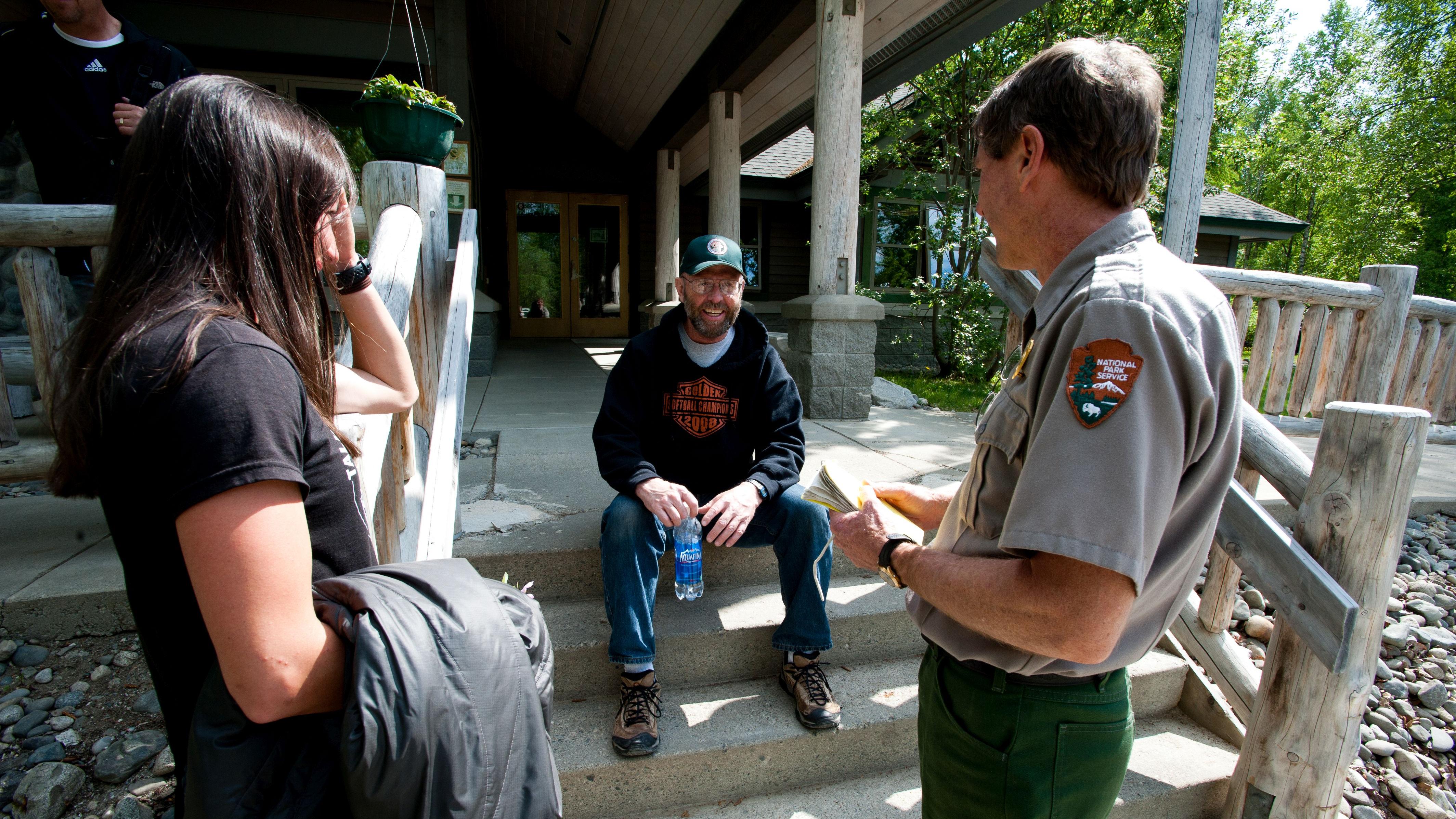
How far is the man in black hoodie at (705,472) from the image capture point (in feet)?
7.36

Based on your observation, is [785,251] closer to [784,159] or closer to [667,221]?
[784,159]

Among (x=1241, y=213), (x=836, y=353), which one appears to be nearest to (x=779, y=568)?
(x=836, y=353)

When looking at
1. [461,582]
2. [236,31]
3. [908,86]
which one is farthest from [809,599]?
[908,86]

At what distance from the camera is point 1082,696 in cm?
119

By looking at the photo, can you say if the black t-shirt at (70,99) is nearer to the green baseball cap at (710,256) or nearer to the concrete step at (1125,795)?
the green baseball cap at (710,256)

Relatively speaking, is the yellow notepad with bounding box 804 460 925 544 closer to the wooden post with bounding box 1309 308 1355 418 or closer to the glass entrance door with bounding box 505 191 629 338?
the wooden post with bounding box 1309 308 1355 418

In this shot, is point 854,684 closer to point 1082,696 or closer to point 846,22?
point 1082,696

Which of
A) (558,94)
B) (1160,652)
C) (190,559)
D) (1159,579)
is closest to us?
(190,559)

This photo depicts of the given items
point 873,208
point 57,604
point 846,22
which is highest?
point 846,22

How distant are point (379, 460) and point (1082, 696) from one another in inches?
57.3

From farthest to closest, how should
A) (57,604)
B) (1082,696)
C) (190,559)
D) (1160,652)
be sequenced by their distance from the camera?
(1160,652), (57,604), (1082,696), (190,559)

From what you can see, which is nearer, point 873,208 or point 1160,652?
point 1160,652

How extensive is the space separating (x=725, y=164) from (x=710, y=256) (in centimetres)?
557

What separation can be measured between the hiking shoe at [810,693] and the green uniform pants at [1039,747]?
1.00 m
